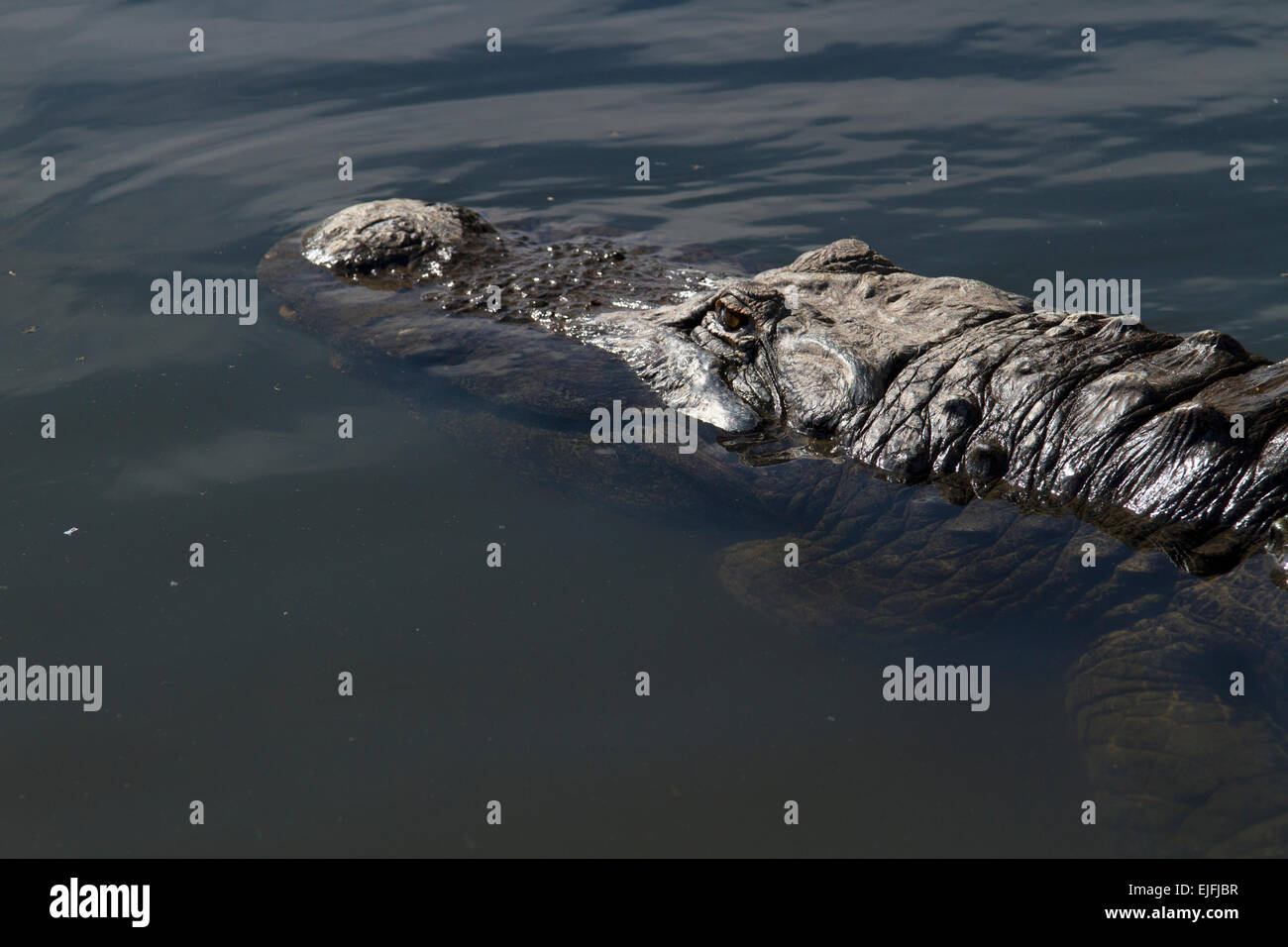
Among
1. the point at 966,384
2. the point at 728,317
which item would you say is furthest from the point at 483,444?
the point at 966,384

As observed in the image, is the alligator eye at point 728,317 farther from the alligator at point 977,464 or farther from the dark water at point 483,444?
the dark water at point 483,444

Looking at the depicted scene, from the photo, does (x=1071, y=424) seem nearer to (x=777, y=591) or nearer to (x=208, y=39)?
(x=777, y=591)

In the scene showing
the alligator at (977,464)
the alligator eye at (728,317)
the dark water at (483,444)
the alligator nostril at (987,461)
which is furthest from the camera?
the alligator eye at (728,317)

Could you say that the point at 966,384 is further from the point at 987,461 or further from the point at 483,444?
the point at 483,444

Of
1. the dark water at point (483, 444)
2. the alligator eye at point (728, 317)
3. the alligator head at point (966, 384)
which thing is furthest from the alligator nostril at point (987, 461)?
the alligator eye at point (728, 317)

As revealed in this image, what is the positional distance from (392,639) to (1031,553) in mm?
2794

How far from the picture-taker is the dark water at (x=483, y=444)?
13.8 feet

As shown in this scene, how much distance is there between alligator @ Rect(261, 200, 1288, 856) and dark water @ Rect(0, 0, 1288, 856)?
0.23 m

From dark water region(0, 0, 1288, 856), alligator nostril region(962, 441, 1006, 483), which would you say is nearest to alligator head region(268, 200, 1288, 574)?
alligator nostril region(962, 441, 1006, 483)

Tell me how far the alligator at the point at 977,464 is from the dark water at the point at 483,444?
23cm

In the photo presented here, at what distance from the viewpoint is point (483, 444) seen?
6.12 m

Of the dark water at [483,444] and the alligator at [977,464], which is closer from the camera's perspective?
the dark water at [483,444]

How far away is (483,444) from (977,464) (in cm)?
255

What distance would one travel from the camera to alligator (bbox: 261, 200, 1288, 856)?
172 inches
